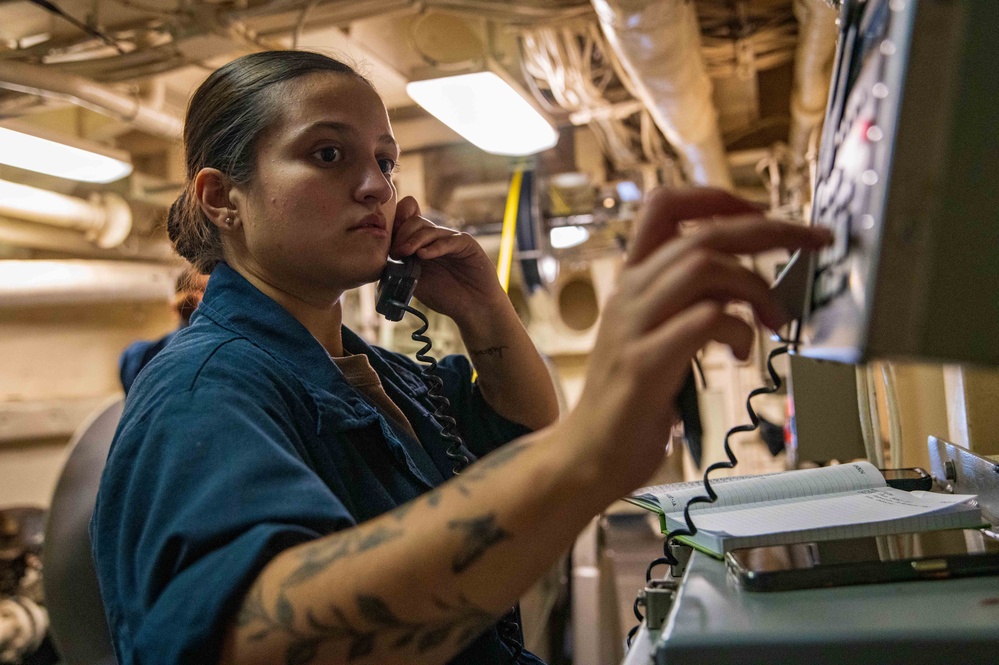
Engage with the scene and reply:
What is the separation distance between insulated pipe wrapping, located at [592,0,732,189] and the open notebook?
1.31 m

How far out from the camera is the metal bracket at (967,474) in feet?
3.00

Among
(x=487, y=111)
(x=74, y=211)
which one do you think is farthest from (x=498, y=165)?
(x=74, y=211)

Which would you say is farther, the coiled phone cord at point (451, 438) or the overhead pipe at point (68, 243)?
the overhead pipe at point (68, 243)

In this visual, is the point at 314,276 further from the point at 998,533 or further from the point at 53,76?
the point at 53,76

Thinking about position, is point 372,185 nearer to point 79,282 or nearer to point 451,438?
point 451,438

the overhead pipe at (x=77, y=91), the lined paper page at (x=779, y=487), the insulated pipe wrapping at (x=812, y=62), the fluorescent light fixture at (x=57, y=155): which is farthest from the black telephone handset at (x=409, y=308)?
the fluorescent light fixture at (x=57, y=155)

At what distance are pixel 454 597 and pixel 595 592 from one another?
260 cm

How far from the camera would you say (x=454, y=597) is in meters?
0.63

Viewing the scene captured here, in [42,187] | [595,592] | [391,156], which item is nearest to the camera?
[391,156]

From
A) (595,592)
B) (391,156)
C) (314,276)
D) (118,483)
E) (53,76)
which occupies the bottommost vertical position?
(595,592)

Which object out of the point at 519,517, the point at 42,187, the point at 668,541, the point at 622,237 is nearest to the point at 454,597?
the point at 519,517

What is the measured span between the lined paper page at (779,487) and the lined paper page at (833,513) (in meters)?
0.02

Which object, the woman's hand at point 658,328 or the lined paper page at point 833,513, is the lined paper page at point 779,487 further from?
the woman's hand at point 658,328

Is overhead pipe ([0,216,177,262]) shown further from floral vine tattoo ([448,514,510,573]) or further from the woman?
floral vine tattoo ([448,514,510,573])
